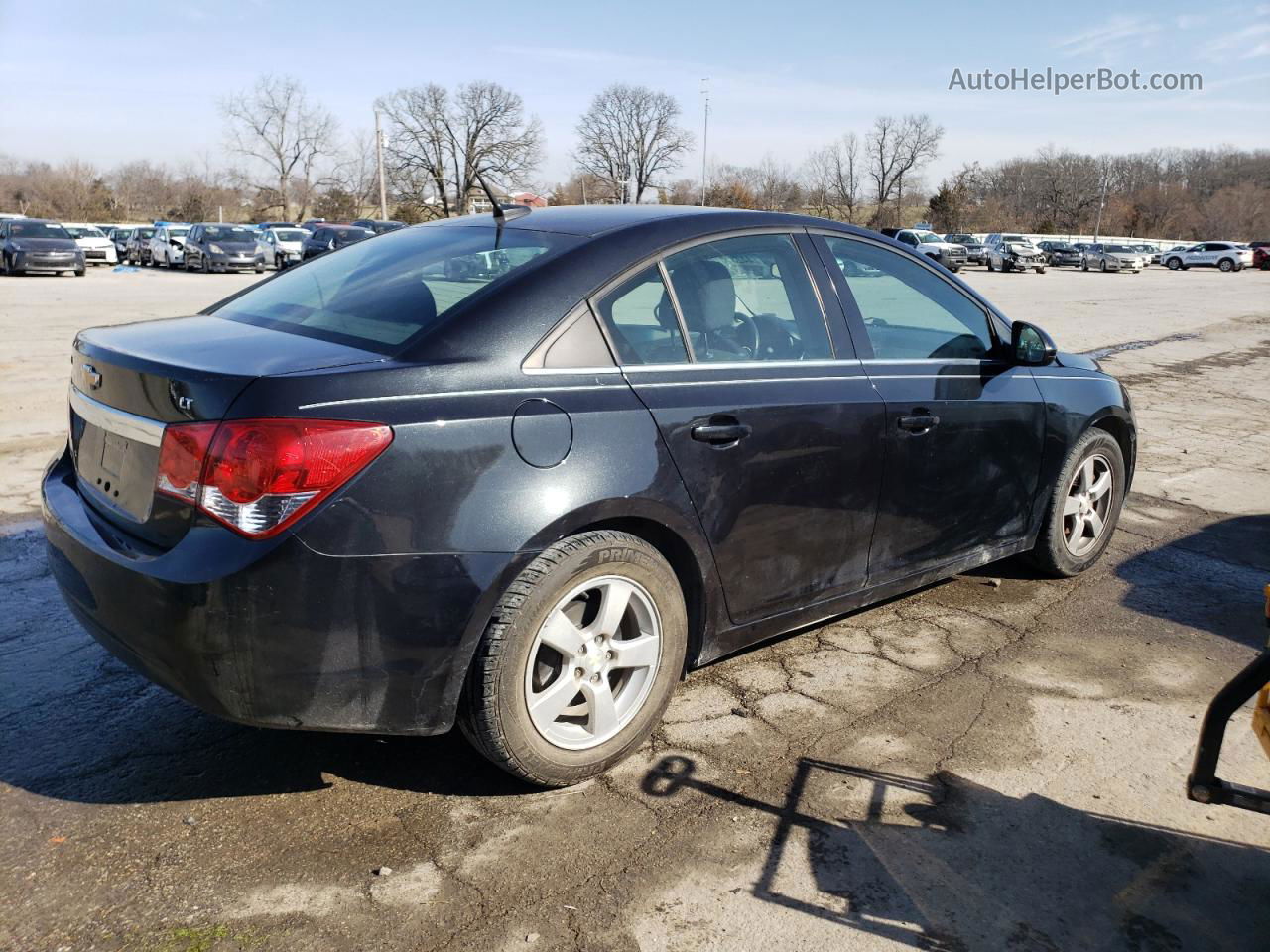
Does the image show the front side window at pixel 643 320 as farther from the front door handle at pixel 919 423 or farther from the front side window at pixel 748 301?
the front door handle at pixel 919 423

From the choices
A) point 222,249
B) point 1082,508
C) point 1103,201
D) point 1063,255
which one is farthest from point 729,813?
point 1103,201

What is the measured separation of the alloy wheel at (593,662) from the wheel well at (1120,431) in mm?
2859

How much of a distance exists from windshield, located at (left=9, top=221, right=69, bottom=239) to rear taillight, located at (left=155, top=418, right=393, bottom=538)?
32553 mm

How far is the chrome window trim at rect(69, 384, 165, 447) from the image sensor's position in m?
2.69

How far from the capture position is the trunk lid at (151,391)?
259cm

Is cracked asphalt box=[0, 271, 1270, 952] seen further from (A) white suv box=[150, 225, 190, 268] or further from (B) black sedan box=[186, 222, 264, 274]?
(A) white suv box=[150, 225, 190, 268]

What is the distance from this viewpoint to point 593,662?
2977mm

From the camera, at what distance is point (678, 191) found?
8744cm

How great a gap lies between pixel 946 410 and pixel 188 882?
117 inches

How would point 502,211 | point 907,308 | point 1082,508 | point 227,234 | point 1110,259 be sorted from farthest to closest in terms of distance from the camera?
point 1110,259 < point 227,234 < point 1082,508 < point 907,308 < point 502,211

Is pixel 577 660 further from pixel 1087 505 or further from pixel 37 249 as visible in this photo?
pixel 37 249

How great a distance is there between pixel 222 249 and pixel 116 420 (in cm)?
3360

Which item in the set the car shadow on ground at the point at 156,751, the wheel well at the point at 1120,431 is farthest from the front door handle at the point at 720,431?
the wheel well at the point at 1120,431

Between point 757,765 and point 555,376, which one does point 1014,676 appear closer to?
point 757,765
